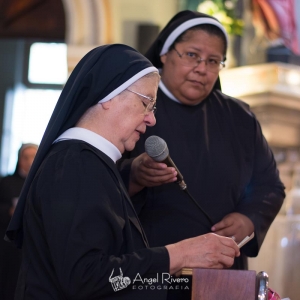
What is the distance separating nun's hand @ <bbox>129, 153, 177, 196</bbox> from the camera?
9.87 ft

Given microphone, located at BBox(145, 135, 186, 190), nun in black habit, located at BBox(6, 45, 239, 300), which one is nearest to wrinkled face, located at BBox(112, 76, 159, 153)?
nun in black habit, located at BBox(6, 45, 239, 300)

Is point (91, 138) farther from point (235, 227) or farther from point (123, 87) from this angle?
point (235, 227)

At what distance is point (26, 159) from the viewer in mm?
7184

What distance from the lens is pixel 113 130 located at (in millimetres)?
2646

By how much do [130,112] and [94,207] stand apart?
410mm

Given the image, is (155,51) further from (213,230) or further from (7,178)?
(7,178)

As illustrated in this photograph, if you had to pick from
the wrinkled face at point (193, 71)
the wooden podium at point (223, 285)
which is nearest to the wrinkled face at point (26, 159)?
the wrinkled face at point (193, 71)

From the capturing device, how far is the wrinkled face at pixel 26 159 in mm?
7172

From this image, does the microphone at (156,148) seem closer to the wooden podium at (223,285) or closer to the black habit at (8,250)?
the wooden podium at (223,285)

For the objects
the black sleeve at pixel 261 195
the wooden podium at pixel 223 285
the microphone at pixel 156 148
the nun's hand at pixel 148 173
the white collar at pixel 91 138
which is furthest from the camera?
the black sleeve at pixel 261 195

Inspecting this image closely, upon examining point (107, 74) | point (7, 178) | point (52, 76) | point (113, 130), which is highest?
point (52, 76)

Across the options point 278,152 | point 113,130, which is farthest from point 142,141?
point 278,152

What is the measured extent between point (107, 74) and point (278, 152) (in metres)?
4.14

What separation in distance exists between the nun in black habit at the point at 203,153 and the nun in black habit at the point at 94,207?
0.73 m
